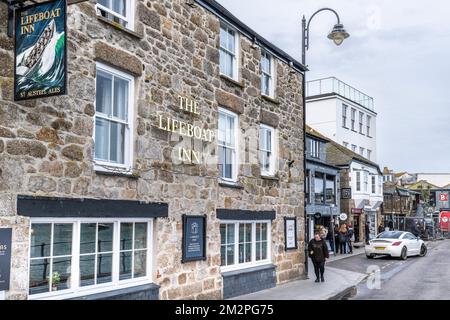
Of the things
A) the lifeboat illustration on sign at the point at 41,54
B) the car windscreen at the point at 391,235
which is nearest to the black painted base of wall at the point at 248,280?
the lifeboat illustration on sign at the point at 41,54

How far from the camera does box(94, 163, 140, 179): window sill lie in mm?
9008

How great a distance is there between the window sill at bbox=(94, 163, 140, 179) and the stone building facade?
0.09 feet

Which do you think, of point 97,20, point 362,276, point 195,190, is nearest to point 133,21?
point 97,20

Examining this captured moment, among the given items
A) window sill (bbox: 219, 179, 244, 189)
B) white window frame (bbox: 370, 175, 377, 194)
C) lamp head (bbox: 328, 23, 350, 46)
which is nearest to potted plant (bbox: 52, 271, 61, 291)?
window sill (bbox: 219, 179, 244, 189)

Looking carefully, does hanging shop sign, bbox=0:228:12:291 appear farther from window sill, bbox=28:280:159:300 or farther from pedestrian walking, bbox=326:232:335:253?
pedestrian walking, bbox=326:232:335:253

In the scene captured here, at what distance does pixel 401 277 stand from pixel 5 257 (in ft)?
46.4

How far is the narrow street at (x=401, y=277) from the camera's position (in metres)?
14.0

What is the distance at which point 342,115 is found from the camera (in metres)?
39.2

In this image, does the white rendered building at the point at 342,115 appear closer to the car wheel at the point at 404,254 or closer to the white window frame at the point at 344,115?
the white window frame at the point at 344,115

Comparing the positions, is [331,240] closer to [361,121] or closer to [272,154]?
[272,154]

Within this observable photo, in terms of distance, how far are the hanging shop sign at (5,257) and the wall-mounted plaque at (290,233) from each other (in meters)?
9.53

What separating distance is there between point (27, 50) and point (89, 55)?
169 centimetres

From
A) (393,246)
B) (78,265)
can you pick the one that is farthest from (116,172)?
(393,246)
